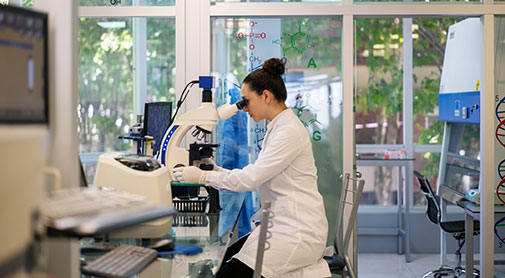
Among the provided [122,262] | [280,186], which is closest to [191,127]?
[280,186]

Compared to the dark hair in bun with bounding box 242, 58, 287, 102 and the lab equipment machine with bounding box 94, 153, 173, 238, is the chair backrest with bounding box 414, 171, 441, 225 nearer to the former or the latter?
the dark hair in bun with bounding box 242, 58, 287, 102

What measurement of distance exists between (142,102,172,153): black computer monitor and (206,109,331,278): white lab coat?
2.28ft

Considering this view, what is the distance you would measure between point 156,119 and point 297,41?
50.8 inches

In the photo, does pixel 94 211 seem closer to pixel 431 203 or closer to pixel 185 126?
pixel 185 126

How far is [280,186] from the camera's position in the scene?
9.29ft

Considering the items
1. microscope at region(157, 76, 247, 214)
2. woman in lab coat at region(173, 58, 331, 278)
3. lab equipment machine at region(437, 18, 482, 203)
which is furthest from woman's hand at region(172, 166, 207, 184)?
lab equipment machine at region(437, 18, 482, 203)

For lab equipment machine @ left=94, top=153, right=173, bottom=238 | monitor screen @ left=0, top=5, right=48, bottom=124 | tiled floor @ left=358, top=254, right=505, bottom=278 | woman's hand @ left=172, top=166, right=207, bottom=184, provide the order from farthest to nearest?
tiled floor @ left=358, top=254, right=505, bottom=278 < woman's hand @ left=172, top=166, right=207, bottom=184 < lab equipment machine @ left=94, top=153, right=173, bottom=238 < monitor screen @ left=0, top=5, right=48, bottom=124

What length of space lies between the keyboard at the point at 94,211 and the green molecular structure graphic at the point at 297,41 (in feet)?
9.66

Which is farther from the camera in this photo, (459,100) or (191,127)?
(459,100)

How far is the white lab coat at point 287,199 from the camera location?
2.71m

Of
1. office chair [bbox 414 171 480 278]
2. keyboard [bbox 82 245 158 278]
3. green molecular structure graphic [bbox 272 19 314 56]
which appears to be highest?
green molecular structure graphic [bbox 272 19 314 56]

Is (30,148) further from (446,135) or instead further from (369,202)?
(369,202)

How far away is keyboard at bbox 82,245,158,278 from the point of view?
1.67 meters

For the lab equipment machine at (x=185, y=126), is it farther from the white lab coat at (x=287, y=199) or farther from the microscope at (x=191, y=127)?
the white lab coat at (x=287, y=199)
